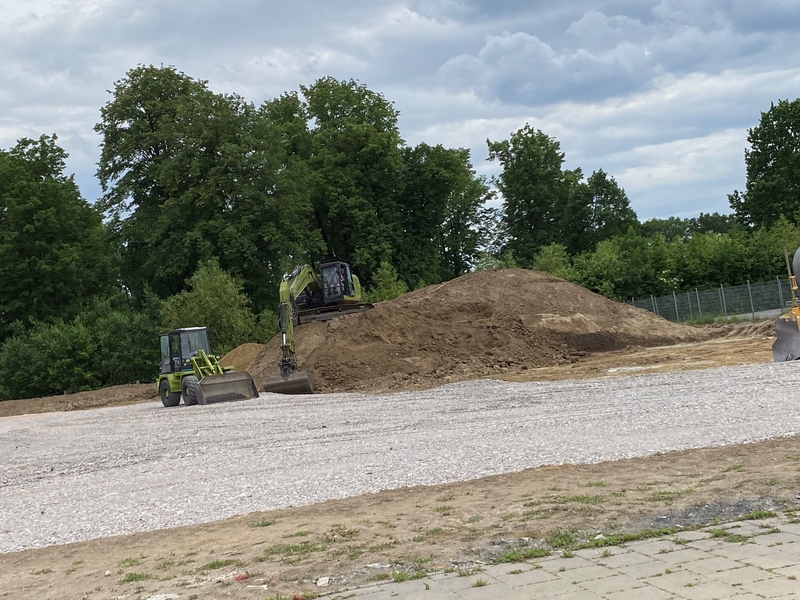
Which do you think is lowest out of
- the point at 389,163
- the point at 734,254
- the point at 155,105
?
the point at 734,254

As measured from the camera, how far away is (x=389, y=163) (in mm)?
55656

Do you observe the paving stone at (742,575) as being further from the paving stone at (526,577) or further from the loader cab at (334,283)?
the loader cab at (334,283)

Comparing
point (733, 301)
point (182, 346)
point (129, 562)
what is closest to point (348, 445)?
point (129, 562)

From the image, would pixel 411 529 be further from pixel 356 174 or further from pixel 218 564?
pixel 356 174

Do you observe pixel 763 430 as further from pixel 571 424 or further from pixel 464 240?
pixel 464 240

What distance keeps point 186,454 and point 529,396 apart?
780cm

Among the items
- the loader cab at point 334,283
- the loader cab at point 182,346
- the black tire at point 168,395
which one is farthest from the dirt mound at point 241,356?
the loader cab at point 182,346

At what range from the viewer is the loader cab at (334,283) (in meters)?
33.6

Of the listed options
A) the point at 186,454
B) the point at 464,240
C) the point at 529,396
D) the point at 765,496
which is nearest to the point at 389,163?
the point at 464,240

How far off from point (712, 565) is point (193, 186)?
45384 mm

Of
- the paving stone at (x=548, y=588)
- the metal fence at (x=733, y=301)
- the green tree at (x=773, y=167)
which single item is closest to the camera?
the paving stone at (x=548, y=588)

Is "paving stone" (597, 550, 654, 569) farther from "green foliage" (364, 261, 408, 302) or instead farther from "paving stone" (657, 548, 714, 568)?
"green foliage" (364, 261, 408, 302)

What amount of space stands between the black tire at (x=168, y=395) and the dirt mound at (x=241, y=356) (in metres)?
8.89

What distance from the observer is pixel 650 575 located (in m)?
5.14
